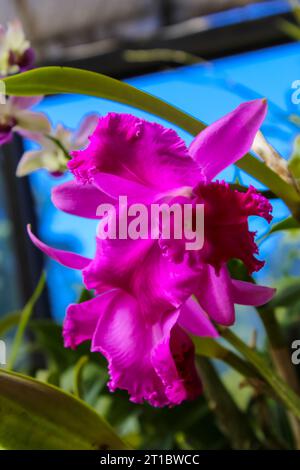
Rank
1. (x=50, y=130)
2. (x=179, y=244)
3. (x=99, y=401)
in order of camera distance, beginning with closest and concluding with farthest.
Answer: (x=179, y=244) → (x=50, y=130) → (x=99, y=401)

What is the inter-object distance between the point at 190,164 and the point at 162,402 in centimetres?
9

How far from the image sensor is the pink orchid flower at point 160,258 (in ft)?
0.67

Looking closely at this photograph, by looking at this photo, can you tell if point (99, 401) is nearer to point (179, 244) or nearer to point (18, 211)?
point (179, 244)

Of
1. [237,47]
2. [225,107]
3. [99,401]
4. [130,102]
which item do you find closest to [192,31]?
[237,47]

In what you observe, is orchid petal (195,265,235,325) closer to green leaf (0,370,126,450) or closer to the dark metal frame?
green leaf (0,370,126,450)

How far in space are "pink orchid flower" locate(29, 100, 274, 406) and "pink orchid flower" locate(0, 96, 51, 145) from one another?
0.14m

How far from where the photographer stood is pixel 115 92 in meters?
0.25

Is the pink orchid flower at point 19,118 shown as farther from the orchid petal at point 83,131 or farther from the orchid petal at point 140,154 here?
the orchid petal at point 140,154

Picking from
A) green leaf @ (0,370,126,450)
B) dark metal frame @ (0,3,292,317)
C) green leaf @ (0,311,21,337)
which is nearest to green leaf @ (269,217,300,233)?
green leaf @ (0,370,126,450)

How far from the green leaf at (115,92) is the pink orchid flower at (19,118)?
0.11m

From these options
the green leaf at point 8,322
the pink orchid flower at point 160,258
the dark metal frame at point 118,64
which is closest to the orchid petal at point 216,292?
the pink orchid flower at point 160,258

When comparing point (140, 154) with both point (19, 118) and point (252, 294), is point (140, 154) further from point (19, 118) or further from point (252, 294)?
point (19, 118)

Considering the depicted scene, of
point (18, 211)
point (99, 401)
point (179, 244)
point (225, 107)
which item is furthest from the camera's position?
point (18, 211)
